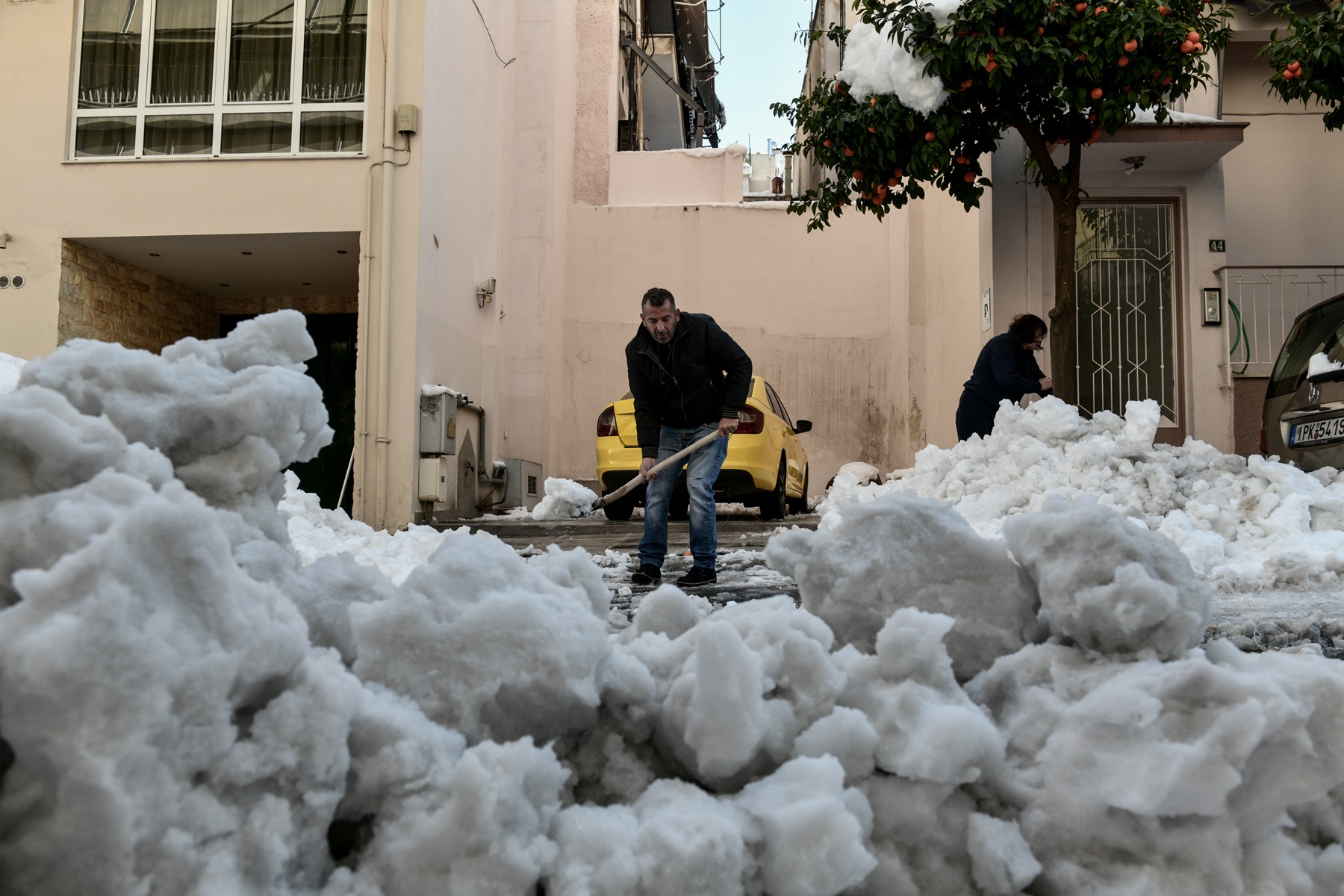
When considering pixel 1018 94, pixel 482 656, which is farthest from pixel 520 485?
pixel 482 656

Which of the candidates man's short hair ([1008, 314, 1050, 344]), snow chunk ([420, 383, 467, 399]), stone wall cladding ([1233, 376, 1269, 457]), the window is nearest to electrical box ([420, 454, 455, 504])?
snow chunk ([420, 383, 467, 399])

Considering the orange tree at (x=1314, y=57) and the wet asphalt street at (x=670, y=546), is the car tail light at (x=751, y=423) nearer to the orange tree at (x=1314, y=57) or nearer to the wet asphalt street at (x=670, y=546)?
the wet asphalt street at (x=670, y=546)

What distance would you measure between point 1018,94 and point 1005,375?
246cm

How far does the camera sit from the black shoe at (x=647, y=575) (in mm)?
5598

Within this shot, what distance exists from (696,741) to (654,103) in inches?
1060

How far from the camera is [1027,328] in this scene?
25.8 feet

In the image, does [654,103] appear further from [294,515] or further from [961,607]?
[961,607]

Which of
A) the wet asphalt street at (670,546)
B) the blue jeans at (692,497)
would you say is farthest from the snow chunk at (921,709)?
the blue jeans at (692,497)

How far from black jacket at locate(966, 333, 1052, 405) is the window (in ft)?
22.1

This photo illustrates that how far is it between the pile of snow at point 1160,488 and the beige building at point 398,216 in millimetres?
3285

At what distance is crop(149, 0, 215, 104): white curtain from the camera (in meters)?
10.7

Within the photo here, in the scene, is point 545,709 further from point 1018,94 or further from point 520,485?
point 520,485

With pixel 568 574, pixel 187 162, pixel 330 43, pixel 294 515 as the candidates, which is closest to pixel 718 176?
pixel 330 43

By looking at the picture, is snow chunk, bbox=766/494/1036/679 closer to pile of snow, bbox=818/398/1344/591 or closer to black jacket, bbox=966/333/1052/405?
pile of snow, bbox=818/398/1344/591
